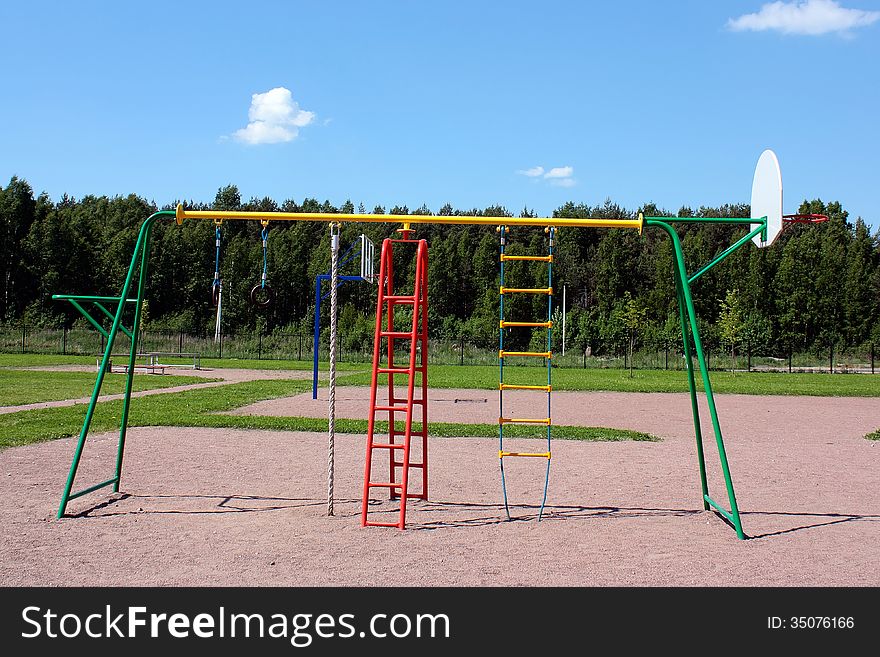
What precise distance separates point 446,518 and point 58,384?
61.1 ft

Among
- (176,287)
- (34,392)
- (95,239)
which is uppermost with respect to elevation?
(95,239)

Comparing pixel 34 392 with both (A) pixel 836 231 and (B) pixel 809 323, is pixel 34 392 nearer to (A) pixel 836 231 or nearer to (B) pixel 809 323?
(B) pixel 809 323

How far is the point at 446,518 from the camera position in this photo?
22.8ft

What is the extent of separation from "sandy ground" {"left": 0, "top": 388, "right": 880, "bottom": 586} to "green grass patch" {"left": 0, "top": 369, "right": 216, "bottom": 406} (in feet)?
24.3

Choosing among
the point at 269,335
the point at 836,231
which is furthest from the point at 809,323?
the point at 269,335

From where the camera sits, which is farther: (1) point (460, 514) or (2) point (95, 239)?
(2) point (95, 239)

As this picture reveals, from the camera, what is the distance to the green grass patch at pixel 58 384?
1800 centimetres

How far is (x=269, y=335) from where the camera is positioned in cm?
5250

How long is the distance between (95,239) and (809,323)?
2424 inches

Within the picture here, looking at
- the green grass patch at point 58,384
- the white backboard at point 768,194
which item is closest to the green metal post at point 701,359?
the white backboard at point 768,194

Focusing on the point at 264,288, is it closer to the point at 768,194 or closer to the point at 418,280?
the point at 418,280

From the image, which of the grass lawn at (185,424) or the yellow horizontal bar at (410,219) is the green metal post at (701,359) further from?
the grass lawn at (185,424)

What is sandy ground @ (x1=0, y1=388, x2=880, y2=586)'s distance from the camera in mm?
5234

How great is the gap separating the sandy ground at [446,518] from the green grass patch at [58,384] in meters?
7.40
